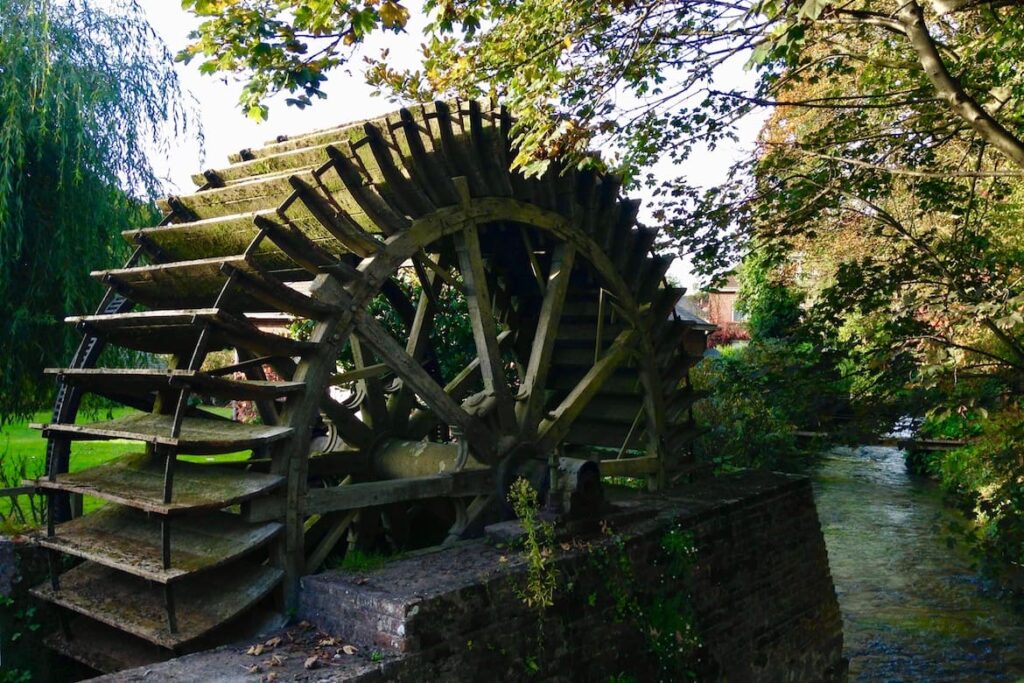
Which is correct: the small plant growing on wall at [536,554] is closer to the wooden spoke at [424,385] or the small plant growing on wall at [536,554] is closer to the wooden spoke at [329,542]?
the wooden spoke at [424,385]

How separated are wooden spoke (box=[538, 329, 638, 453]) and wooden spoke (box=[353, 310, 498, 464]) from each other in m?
0.51

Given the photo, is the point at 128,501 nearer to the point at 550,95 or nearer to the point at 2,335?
the point at 550,95

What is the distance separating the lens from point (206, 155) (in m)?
10.2

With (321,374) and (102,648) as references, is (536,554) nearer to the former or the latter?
(321,374)

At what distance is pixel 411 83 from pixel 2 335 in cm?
467

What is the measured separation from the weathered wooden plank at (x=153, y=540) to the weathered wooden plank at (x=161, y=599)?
205 millimetres

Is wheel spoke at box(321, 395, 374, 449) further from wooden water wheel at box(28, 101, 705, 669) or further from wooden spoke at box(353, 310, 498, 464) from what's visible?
wooden spoke at box(353, 310, 498, 464)

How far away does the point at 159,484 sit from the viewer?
4520 millimetres

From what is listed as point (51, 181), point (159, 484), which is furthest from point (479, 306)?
point (51, 181)

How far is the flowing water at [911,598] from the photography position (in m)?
7.95

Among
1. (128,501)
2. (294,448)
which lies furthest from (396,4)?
(128,501)

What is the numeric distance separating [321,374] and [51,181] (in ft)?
19.6

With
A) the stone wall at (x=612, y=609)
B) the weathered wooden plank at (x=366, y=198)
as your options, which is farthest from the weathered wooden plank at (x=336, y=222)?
the stone wall at (x=612, y=609)

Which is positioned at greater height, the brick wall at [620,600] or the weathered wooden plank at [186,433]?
the weathered wooden plank at [186,433]
